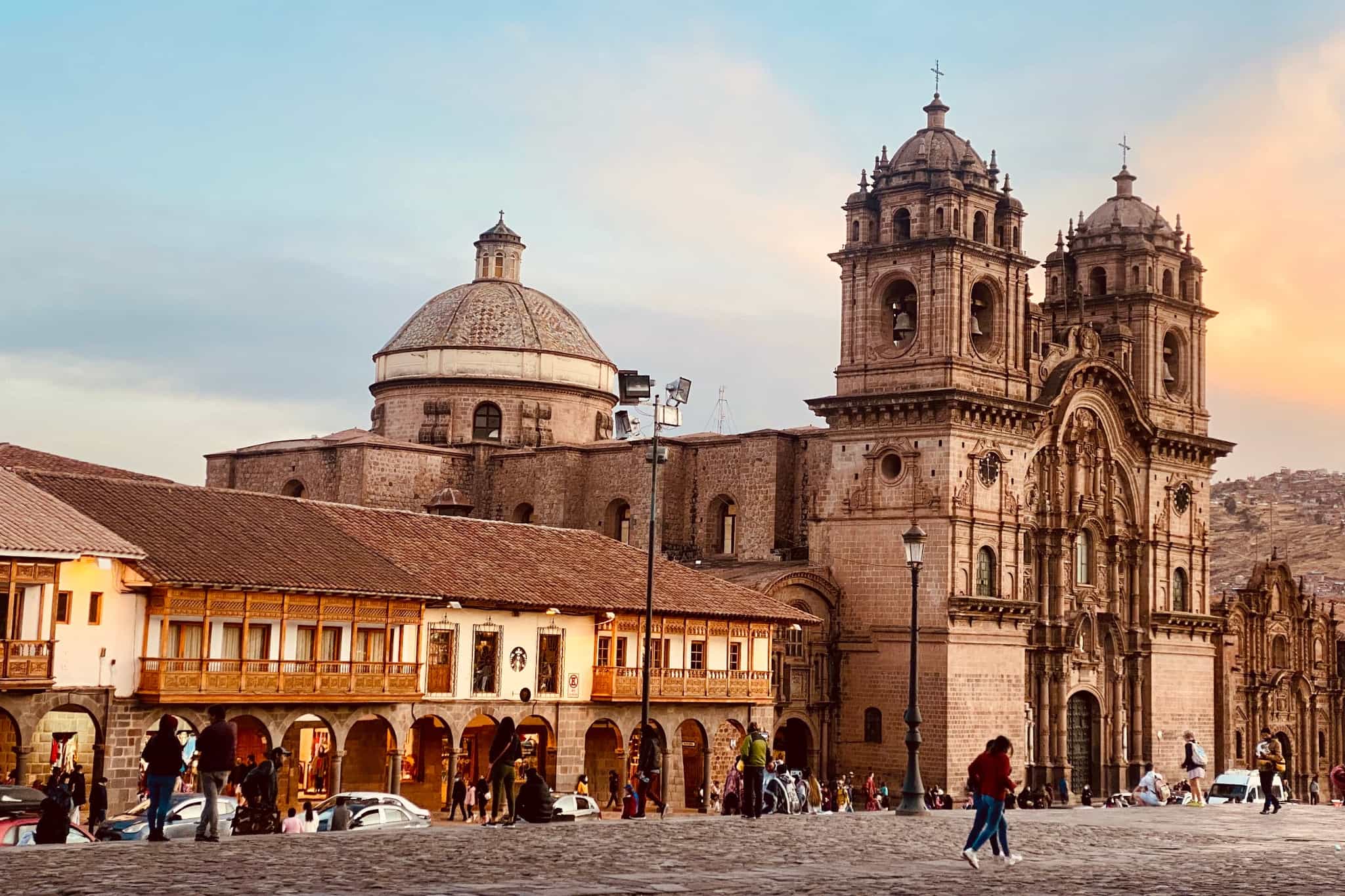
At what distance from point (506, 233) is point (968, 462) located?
24.2 meters

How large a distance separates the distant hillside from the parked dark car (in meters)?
81.0

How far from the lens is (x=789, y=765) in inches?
2186

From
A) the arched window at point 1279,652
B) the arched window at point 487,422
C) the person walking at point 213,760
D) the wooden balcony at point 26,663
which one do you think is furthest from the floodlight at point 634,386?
the arched window at point 1279,652

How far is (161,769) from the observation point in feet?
71.8

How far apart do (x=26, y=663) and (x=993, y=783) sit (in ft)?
67.7

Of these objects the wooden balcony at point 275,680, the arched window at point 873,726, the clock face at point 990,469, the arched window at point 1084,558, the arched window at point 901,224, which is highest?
the arched window at point 901,224

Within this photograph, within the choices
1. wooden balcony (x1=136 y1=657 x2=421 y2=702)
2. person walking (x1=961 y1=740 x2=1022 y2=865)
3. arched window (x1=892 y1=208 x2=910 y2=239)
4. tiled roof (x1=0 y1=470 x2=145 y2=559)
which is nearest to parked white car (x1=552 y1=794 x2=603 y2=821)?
wooden balcony (x1=136 y1=657 x2=421 y2=702)

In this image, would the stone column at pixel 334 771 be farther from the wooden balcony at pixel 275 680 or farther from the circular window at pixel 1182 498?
the circular window at pixel 1182 498

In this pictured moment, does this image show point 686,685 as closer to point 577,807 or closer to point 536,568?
point 536,568

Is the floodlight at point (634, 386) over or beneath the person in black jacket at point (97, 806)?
over

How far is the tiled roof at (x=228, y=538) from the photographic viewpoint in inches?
1495

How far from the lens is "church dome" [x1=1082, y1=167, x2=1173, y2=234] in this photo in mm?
66625

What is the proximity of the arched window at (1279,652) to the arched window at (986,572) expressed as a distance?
22.0m

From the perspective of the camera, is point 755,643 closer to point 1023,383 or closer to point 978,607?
point 978,607
